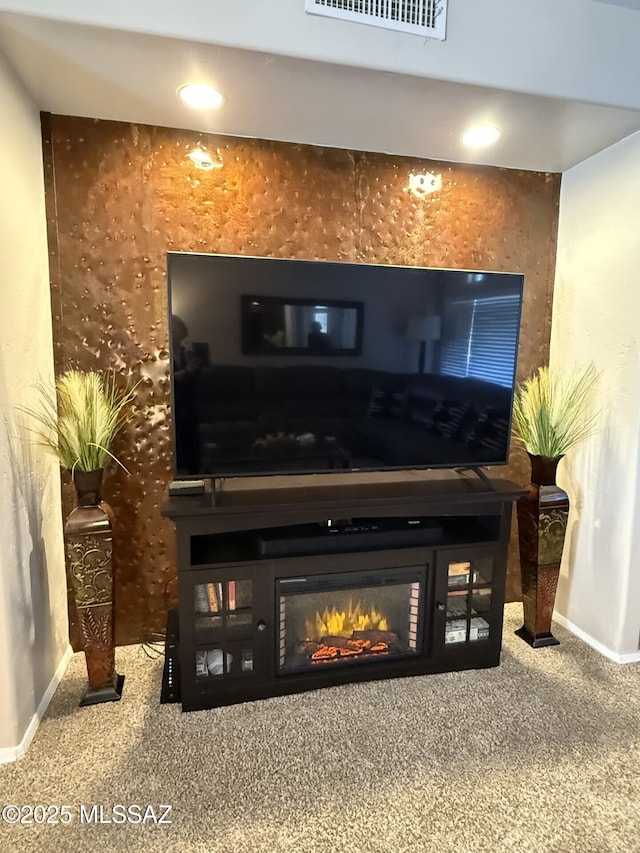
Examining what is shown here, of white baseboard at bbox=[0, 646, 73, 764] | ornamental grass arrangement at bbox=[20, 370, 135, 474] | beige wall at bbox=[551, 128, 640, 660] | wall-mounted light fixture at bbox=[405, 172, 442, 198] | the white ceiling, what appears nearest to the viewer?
the white ceiling

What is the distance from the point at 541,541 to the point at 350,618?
0.93m

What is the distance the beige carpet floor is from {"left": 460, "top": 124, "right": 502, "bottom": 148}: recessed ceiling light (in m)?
2.26

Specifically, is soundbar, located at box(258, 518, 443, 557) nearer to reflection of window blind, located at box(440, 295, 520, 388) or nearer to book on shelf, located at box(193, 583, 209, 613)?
book on shelf, located at box(193, 583, 209, 613)

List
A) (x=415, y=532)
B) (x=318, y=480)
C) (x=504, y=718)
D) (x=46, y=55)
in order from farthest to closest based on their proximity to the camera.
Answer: (x=318, y=480)
(x=415, y=532)
(x=504, y=718)
(x=46, y=55)

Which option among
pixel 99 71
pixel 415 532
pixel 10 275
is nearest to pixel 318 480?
pixel 415 532

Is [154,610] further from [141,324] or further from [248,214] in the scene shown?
[248,214]

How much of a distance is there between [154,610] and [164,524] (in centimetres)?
41

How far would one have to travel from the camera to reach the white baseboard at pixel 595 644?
2248 mm

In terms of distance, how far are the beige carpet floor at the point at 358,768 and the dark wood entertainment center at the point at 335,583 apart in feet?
0.36

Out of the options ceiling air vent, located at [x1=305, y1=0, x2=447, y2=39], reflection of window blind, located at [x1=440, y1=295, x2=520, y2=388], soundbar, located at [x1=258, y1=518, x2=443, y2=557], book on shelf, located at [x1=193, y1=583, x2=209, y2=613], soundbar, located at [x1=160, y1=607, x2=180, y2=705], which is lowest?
soundbar, located at [x1=160, y1=607, x2=180, y2=705]

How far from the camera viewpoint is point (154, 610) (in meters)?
2.34

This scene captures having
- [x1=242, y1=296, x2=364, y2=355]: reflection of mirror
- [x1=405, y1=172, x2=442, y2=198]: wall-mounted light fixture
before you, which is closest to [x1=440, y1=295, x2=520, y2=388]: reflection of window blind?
[x1=242, y1=296, x2=364, y2=355]: reflection of mirror

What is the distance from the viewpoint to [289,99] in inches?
72.3

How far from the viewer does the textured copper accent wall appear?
6.73 feet
